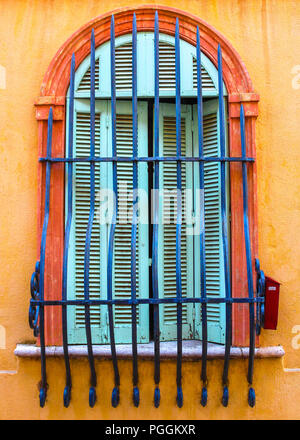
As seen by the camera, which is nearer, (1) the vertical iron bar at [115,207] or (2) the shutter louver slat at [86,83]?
(1) the vertical iron bar at [115,207]

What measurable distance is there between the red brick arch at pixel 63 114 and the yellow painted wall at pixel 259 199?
103 mm

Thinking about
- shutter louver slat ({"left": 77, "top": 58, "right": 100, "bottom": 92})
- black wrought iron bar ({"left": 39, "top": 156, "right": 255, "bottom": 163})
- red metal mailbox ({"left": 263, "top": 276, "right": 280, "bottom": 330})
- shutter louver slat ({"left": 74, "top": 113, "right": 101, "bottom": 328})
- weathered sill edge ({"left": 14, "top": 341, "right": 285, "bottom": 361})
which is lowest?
weathered sill edge ({"left": 14, "top": 341, "right": 285, "bottom": 361})

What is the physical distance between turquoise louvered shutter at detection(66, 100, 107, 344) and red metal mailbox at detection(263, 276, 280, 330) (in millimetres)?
1136

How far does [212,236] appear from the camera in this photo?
11.2 ft

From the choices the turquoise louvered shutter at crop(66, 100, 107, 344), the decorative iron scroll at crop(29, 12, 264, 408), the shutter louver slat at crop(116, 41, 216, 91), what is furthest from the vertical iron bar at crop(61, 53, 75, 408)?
the shutter louver slat at crop(116, 41, 216, 91)

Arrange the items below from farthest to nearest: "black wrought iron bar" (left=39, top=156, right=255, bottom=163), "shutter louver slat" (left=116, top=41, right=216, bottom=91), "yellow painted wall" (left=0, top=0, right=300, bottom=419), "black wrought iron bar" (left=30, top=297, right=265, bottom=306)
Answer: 1. "shutter louver slat" (left=116, top=41, right=216, bottom=91)
2. "yellow painted wall" (left=0, top=0, right=300, bottom=419)
3. "black wrought iron bar" (left=39, top=156, right=255, bottom=163)
4. "black wrought iron bar" (left=30, top=297, right=265, bottom=306)

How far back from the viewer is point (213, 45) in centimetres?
344

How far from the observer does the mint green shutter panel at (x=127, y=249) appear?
3.36 meters

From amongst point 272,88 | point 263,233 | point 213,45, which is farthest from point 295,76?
point 263,233

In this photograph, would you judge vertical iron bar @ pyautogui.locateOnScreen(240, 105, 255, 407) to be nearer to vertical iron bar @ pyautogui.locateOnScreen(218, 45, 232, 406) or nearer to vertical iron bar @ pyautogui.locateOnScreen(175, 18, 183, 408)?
vertical iron bar @ pyautogui.locateOnScreen(218, 45, 232, 406)

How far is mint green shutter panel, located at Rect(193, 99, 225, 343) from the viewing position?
3.37 m

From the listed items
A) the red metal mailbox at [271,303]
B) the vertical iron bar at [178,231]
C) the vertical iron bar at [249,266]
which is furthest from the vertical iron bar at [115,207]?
the red metal mailbox at [271,303]

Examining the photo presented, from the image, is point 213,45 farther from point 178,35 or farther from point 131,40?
point 131,40

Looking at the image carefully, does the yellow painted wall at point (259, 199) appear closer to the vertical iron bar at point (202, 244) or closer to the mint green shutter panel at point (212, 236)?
the vertical iron bar at point (202, 244)
